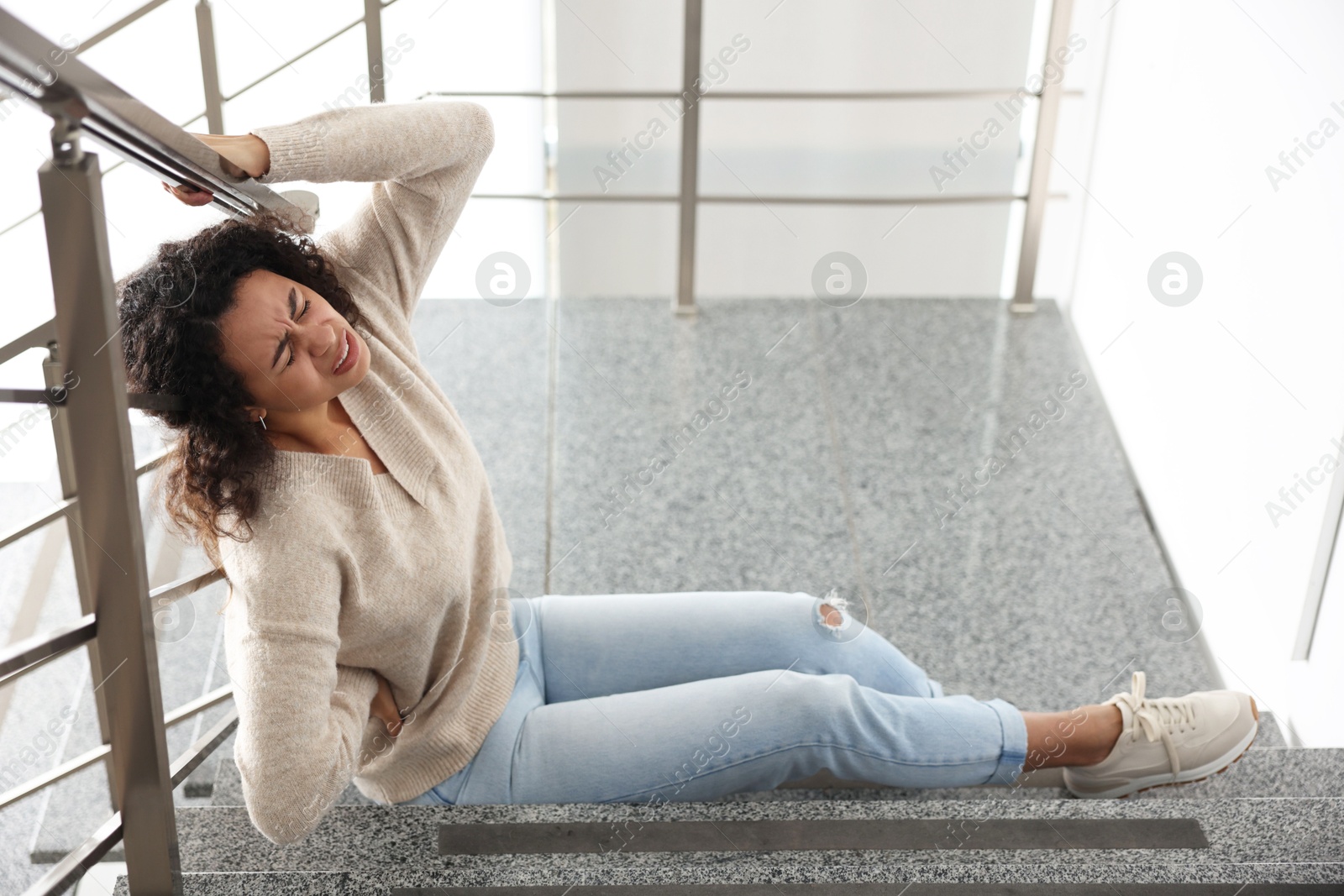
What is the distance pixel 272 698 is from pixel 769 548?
46.0 inches

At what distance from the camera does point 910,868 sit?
3.38ft


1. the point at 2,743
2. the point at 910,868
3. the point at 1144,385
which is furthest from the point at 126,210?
the point at 1144,385

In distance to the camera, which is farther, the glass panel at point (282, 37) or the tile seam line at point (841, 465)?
the glass panel at point (282, 37)

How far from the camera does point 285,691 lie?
3.43ft

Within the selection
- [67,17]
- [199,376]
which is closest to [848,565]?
[199,376]

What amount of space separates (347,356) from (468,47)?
1.70 m

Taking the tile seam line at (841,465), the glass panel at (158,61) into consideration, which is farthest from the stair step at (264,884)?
the glass panel at (158,61)

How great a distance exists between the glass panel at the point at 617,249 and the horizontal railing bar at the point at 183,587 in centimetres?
181

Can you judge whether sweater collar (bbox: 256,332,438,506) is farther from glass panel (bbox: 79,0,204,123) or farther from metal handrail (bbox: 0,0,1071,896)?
glass panel (bbox: 79,0,204,123)

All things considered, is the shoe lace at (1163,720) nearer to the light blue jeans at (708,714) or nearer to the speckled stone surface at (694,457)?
the light blue jeans at (708,714)

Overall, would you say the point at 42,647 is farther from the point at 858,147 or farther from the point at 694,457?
the point at 858,147

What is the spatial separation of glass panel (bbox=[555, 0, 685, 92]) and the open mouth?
5.71 feet

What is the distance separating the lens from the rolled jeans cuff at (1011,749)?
1340 millimetres

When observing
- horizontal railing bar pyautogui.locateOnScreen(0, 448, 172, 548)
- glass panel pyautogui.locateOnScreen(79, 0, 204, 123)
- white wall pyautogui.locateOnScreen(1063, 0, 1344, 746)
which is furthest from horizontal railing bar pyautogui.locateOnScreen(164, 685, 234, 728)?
white wall pyautogui.locateOnScreen(1063, 0, 1344, 746)
